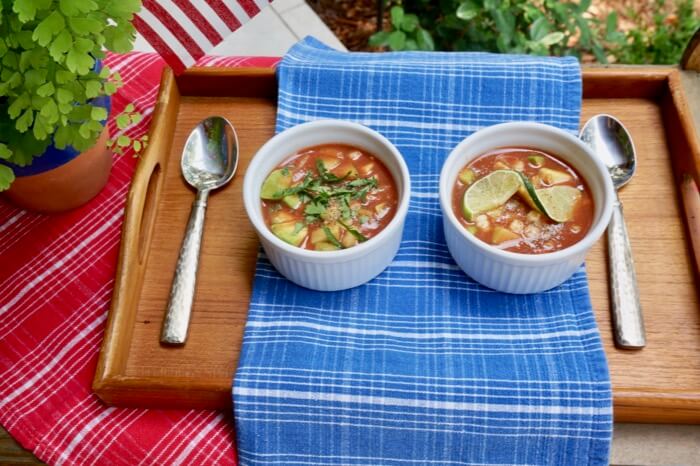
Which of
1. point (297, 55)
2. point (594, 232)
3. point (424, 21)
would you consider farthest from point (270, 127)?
point (424, 21)

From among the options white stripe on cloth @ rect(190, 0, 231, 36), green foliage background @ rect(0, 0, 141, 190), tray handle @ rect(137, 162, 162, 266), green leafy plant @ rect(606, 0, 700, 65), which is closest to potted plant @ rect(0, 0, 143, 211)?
green foliage background @ rect(0, 0, 141, 190)

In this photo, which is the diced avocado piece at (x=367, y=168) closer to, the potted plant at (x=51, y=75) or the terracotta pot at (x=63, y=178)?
the potted plant at (x=51, y=75)

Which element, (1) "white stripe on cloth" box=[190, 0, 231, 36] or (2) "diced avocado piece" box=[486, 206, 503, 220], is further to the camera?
(1) "white stripe on cloth" box=[190, 0, 231, 36]

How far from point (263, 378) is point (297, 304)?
0.16 metres

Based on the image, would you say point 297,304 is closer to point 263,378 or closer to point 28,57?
point 263,378

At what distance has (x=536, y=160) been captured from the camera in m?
1.32

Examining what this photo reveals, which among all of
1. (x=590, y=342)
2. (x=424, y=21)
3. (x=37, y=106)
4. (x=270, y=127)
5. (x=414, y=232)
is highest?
(x=37, y=106)

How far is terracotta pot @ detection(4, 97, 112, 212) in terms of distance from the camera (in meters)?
1.27

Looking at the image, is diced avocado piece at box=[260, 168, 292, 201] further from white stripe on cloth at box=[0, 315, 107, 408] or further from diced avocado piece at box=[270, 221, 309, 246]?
white stripe on cloth at box=[0, 315, 107, 408]

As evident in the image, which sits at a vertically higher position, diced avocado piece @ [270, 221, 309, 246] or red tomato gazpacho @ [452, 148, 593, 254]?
diced avocado piece @ [270, 221, 309, 246]

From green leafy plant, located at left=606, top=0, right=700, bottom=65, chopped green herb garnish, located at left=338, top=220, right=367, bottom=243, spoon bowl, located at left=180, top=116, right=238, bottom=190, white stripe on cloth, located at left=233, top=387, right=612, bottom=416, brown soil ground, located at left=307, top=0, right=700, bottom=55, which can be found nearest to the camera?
white stripe on cloth, located at left=233, top=387, right=612, bottom=416

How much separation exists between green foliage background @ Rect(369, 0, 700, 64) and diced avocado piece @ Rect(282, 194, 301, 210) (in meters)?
0.97

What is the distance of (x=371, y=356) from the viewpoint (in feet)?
3.84

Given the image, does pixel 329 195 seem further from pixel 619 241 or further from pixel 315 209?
pixel 619 241
